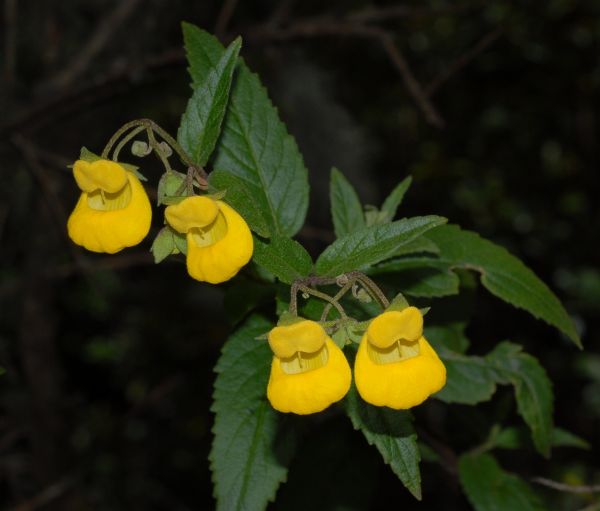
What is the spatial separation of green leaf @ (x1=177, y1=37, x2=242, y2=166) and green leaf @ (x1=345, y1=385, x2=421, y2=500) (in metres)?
0.46

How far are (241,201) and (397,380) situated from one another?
13.6 inches

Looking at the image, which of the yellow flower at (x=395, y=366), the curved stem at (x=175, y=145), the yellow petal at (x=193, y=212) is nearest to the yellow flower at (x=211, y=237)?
the yellow petal at (x=193, y=212)

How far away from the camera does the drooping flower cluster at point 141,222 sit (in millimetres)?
1131

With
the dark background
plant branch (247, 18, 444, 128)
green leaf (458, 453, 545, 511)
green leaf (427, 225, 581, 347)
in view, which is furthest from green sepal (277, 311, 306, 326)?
the dark background

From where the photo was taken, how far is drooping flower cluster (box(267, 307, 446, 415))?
3.61ft

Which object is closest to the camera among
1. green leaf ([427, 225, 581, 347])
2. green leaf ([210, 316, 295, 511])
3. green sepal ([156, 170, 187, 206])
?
green sepal ([156, 170, 187, 206])

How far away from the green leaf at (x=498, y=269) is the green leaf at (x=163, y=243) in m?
0.52

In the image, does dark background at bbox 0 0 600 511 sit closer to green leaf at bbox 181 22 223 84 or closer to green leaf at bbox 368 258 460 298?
green leaf at bbox 181 22 223 84

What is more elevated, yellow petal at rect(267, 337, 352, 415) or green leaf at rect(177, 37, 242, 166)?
green leaf at rect(177, 37, 242, 166)

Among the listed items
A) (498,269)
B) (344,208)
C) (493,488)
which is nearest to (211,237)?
(344,208)

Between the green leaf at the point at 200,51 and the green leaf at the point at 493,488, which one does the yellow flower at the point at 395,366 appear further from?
the green leaf at the point at 493,488

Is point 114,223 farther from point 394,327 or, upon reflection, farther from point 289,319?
point 394,327

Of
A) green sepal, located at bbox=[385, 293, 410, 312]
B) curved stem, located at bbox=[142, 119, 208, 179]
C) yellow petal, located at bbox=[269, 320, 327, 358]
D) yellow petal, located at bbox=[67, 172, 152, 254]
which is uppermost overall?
curved stem, located at bbox=[142, 119, 208, 179]

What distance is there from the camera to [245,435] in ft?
4.62
